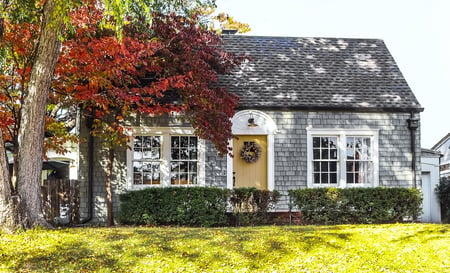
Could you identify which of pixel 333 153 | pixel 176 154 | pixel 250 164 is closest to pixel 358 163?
pixel 333 153

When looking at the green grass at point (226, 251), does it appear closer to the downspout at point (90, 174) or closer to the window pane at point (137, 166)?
the downspout at point (90, 174)

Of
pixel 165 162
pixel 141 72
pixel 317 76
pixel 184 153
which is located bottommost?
pixel 165 162

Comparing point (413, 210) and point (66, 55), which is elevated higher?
point (66, 55)

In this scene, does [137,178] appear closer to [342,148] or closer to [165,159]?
[165,159]

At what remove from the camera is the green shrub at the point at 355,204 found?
1295 centimetres

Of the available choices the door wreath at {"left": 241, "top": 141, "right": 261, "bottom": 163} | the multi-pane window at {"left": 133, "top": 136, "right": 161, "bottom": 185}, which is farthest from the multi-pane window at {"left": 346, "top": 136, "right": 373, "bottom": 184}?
the multi-pane window at {"left": 133, "top": 136, "right": 161, "bottom": 185}

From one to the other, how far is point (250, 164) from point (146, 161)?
2.76 metres

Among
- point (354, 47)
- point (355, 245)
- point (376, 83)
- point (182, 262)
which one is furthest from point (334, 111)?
point (182, 262)

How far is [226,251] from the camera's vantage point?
328 inches

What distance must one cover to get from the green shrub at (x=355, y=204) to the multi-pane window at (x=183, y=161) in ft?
9.67

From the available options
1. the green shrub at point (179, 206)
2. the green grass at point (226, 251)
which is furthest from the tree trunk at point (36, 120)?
the green shrub at point (179, 206)

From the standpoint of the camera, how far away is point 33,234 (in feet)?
30.0

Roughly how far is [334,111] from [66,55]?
731 centimetres

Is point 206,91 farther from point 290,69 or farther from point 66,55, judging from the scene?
point 290,69
